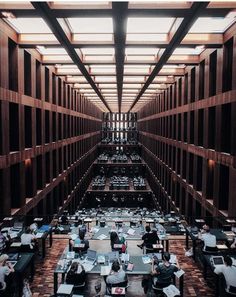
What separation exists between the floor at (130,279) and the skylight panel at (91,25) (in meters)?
8.77

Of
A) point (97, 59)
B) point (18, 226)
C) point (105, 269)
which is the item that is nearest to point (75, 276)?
point (105, 269)

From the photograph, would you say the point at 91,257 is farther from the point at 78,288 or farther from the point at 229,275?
the point at 229,275

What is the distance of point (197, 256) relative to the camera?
1400 centimetres

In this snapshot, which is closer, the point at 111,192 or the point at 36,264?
the point at 36,264

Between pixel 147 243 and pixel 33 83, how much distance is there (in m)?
10.6

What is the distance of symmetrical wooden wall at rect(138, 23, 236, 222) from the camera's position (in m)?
14.7

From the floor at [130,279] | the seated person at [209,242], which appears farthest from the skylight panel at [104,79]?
the seated person at [209,242]

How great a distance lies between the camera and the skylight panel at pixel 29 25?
12609mm

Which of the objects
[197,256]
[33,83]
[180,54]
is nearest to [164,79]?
[180,54]

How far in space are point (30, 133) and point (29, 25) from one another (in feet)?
20.9

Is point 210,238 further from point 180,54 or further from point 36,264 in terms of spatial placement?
point 180,54

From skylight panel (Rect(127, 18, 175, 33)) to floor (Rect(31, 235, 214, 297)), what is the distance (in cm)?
872

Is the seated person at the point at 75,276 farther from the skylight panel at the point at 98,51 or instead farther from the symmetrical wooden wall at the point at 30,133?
the skylight panel at the point at 98,51

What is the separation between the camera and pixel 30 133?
18.1m
